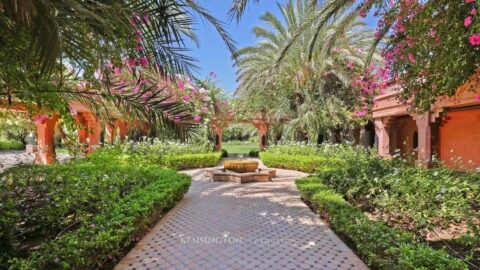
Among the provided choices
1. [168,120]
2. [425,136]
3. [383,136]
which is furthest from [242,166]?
[168,120]

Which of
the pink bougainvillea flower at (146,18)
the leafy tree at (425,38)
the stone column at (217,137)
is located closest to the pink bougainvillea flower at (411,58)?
the leafy tree at (425,38)

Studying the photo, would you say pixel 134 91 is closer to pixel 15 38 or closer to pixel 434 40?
pixel 15 38

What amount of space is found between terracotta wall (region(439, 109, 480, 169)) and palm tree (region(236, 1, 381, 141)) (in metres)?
3.69

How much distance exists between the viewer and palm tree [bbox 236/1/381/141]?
40.4 feet

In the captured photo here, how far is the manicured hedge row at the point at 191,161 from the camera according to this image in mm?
11371

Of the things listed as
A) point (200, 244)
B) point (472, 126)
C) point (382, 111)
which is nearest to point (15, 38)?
point (200, 244)

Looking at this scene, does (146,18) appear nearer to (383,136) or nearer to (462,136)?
(383,136)

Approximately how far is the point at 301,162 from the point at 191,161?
480 centimetres

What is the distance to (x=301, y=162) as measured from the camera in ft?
38.2

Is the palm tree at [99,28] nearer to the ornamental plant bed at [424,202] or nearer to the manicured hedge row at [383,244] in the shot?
the manicured hedge row at [383,244]

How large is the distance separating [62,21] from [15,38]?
1.42 feet

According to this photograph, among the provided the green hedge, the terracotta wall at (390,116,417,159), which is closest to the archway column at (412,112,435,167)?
the terracotta wall at (390,116,417,159)

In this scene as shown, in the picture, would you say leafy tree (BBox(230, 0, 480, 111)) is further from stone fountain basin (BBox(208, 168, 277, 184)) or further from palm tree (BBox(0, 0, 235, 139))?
stone fountain basin (BBox(208, 168, 277, 184))

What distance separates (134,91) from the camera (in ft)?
10.2
